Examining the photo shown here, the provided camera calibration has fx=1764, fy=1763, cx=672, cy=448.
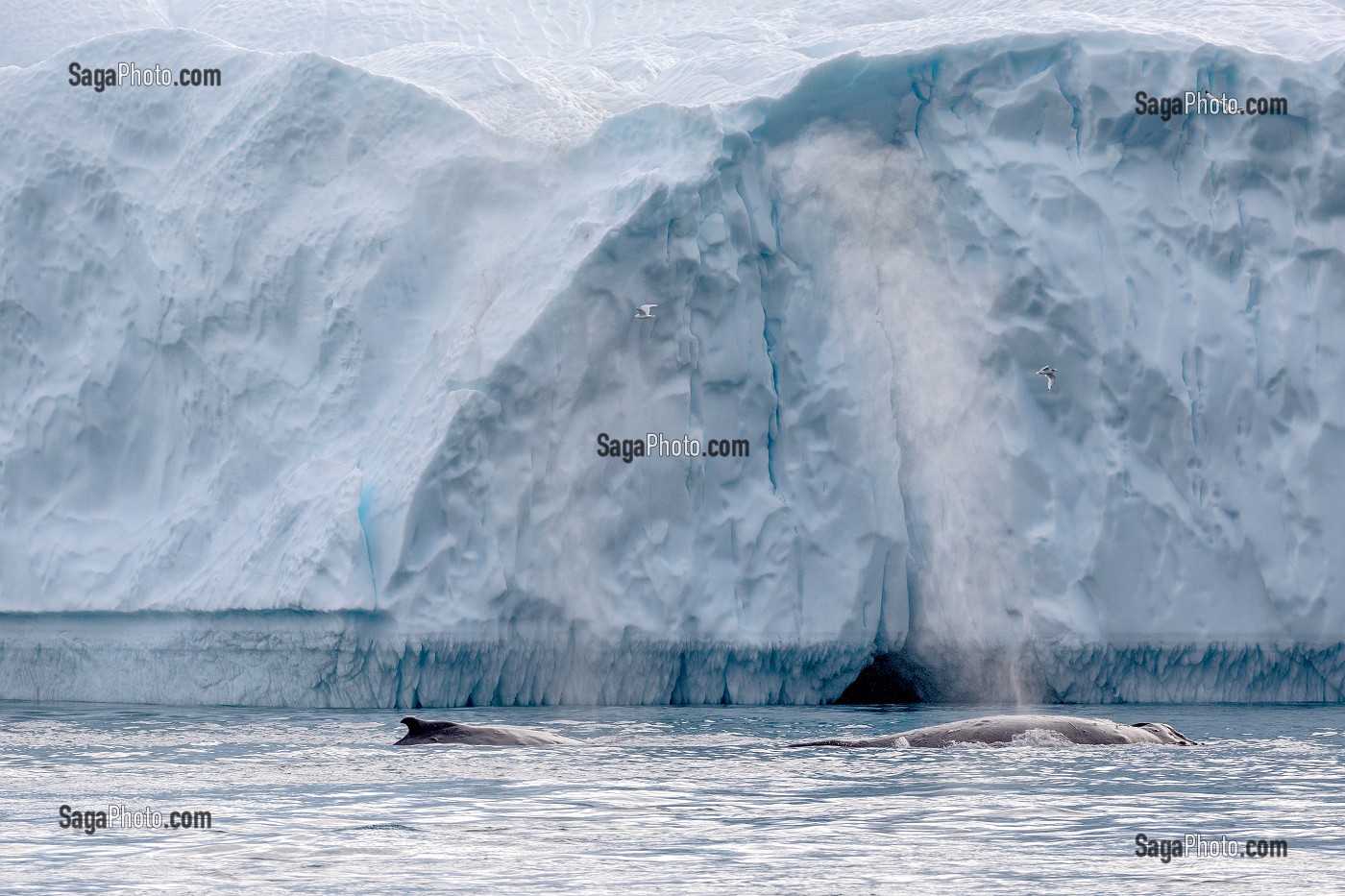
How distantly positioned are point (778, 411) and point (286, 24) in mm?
11492

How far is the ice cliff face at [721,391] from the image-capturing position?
53.9ft

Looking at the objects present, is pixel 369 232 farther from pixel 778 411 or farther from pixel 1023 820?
pixel 1023 820

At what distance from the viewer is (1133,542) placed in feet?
54.6

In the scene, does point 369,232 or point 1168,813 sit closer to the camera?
point 1168,813

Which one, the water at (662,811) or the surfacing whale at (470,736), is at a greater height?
the surfacing whale at (470,736)

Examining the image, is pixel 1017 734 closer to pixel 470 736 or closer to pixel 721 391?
pixel 470 736

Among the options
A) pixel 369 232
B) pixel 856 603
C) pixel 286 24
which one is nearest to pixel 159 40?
pixel 369 232
